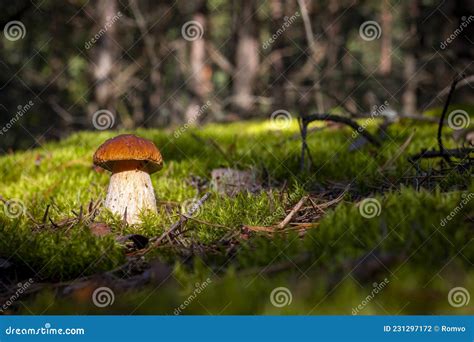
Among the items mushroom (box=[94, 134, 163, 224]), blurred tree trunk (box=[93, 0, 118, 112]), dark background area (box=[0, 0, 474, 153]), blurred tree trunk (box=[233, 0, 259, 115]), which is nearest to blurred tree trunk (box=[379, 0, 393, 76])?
dark background area (box=[0, 0, 474, 153])

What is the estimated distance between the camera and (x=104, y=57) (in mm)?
11242

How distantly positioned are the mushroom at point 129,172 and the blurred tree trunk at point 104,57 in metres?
9.26

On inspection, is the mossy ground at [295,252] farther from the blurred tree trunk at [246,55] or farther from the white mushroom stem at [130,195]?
the blurred tree trunk at [246,55]

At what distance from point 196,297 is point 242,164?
223 cm

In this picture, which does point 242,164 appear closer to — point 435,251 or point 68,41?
point 435,251

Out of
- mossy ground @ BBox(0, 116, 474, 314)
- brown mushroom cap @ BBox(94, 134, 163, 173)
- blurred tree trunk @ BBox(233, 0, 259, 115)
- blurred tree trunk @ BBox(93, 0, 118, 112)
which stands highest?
blurred tree trunk @ BBox(233, 0, 259, 115)

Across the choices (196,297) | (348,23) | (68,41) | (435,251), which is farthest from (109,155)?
(348,23)

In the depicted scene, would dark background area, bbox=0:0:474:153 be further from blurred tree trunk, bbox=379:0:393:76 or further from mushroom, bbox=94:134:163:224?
mushroom, bbox=94:134:163:224

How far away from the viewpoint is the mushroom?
2.67m

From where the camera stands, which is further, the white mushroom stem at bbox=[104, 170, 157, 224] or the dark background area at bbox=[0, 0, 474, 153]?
the dark background area at bbox=[0, 0, 474, 153]

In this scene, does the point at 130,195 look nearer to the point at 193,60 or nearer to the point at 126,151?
the point at 126,151

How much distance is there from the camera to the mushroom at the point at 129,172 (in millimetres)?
2672

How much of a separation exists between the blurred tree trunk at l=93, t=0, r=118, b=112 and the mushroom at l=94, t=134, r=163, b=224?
9.26 meters

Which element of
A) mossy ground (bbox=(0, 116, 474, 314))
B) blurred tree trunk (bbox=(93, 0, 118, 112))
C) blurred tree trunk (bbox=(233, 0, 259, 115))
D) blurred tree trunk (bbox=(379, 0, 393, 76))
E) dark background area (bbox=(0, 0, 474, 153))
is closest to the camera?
mossy ground (bbox=(0, 116, 474, 314))
